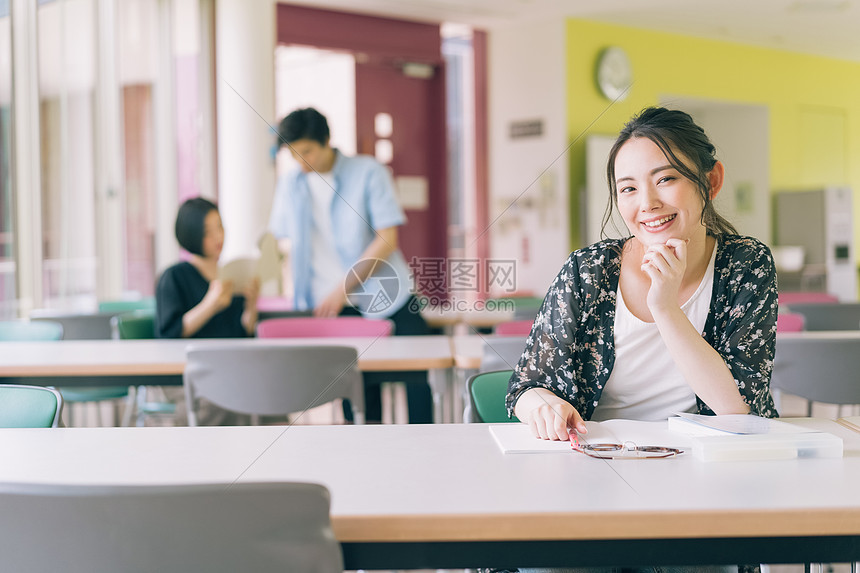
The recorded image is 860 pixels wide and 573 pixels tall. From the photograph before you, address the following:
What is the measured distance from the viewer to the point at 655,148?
1297 mm

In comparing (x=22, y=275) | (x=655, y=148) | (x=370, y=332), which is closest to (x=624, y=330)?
(x=655, y=148)

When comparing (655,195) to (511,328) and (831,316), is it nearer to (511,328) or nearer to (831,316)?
(511,328)

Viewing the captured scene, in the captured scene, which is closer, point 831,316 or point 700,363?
point 700,363

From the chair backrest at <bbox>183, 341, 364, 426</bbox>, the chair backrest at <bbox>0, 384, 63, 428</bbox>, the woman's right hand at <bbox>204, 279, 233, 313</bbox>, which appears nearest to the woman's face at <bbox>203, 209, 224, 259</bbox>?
the woman's right hand at <bbox>204, 279, 233, 313</bbox>

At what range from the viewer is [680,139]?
51.1 inches

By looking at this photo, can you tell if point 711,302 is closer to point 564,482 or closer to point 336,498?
point 564,482

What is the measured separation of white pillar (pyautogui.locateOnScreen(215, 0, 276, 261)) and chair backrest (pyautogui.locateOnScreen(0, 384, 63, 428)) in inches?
143

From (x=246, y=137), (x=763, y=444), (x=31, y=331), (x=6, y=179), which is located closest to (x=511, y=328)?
(x=763, y=444)

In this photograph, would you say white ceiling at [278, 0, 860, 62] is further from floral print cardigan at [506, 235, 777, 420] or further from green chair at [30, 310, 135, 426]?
floral print cardigan at [506, 235, 777, 420]

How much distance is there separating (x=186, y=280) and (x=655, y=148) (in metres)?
1.99

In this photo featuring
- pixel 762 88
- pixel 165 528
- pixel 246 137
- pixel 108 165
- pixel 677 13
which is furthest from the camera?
pixel 762 88

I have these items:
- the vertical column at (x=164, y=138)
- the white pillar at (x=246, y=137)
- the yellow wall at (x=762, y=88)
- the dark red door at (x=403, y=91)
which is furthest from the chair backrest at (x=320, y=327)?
the yellow wall at (x=762, y=88)

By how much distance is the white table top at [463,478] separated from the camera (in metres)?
0.85

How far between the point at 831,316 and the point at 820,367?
1190mm
